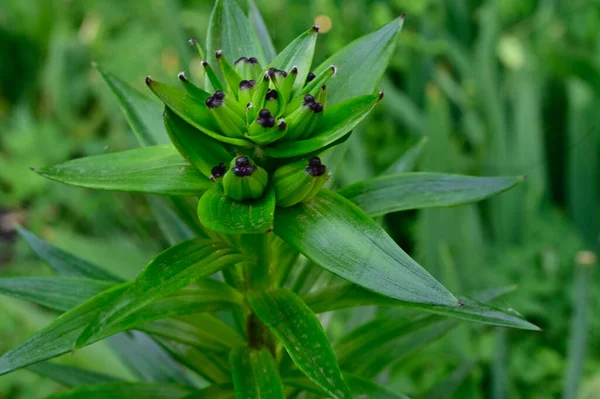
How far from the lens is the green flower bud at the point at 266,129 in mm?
476

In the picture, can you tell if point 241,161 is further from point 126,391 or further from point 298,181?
point 126,391

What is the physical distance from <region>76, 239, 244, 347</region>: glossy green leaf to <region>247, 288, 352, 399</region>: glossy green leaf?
54mm

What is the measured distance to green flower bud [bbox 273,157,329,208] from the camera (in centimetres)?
48

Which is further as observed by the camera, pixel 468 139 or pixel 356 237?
pixel 468 139

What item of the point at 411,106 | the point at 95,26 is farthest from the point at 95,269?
the point at 95,26

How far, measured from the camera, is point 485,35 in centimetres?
169

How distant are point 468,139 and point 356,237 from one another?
1460mm

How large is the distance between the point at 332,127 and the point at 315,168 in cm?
3

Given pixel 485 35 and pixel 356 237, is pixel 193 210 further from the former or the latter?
pixel 485 35

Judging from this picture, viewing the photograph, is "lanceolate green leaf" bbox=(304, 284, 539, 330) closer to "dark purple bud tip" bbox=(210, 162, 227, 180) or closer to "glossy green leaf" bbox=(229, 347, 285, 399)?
"glossy green leaf" bbox=(229, 347, 285, 399)

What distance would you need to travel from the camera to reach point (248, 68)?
550 millimetres

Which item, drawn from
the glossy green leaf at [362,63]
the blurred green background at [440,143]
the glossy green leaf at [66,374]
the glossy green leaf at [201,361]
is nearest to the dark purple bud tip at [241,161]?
the glossy green leaf at [362,63]

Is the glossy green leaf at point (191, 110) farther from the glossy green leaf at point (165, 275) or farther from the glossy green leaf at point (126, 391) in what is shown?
the glossy green leaf at point (126, 391)

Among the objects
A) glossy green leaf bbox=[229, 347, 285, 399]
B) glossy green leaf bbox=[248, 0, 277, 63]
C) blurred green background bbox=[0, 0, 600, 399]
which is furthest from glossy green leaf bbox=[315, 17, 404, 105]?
blurred green background bbox=[0, 0, 600, 399]
